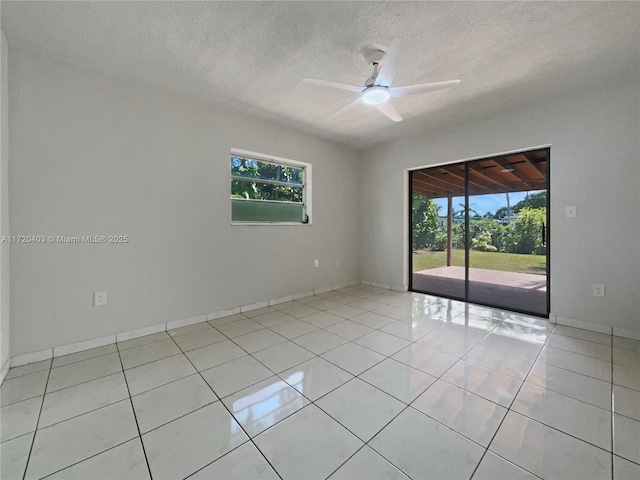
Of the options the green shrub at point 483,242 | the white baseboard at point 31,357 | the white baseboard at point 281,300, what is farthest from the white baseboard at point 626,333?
the white baseboard at point 31,357

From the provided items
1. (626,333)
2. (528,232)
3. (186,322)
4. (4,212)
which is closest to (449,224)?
(528,232)

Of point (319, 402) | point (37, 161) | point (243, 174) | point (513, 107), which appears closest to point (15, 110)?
point (37, 161)

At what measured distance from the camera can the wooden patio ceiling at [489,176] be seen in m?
3.36

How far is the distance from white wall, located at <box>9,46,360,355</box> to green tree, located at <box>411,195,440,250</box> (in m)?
2.38

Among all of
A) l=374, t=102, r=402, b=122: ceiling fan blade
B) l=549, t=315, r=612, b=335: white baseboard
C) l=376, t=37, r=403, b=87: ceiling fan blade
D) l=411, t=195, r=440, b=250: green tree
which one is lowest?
l=549, t=315, r=612, b=335: white baseboard

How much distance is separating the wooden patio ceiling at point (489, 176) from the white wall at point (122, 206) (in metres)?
2.48

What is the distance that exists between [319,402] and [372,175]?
13.1 feet

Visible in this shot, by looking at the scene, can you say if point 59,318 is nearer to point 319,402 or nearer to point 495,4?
point 319,402

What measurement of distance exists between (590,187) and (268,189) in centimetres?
374

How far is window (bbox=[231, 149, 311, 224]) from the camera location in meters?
3.49

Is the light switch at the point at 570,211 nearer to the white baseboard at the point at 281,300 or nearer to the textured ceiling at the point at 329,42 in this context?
the textured ceiling at the point at 329,42

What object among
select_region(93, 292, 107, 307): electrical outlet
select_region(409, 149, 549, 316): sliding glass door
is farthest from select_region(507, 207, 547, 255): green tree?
select_region(93, 292, 107, 307): electrical outlet

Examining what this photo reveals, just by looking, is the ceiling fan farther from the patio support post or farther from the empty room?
the patio support post

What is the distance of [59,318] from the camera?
228cm
